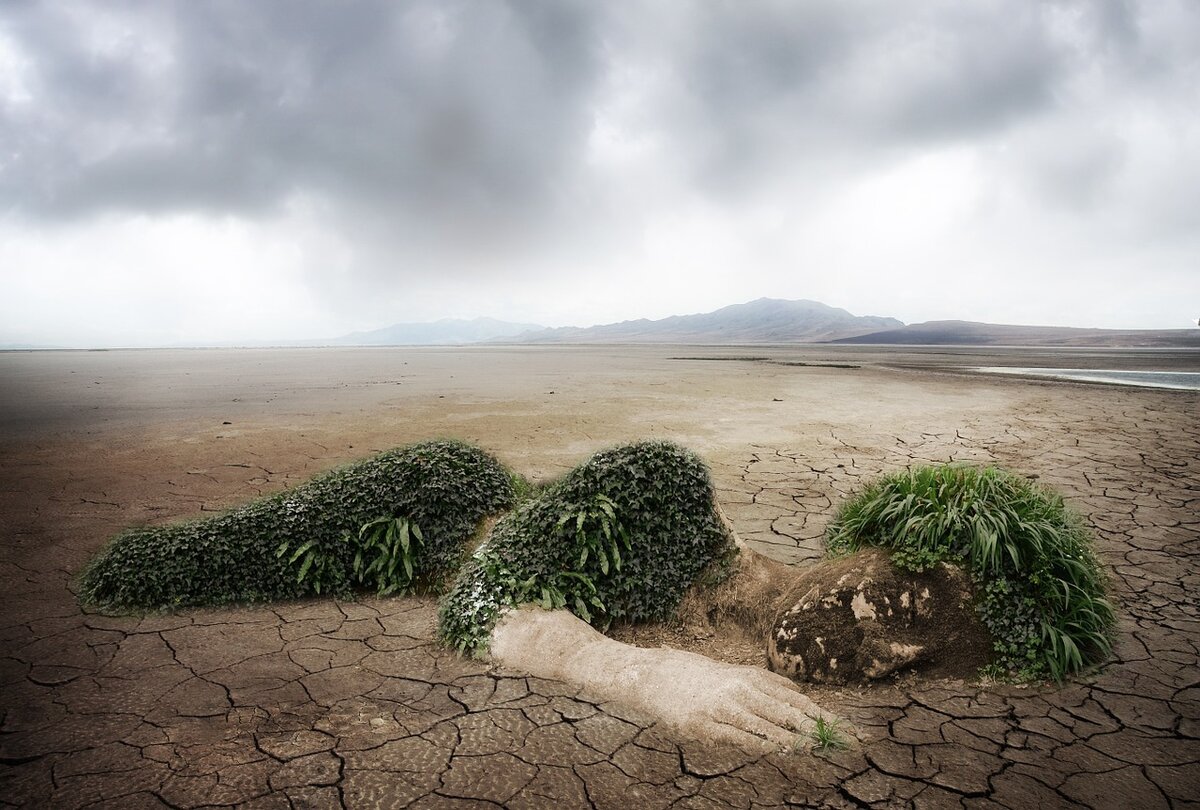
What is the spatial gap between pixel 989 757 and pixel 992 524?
176cm

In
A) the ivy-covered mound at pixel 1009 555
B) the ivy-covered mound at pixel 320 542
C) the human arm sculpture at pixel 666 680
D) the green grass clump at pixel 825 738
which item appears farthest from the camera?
the ivy-covered mound at pixel 320 542

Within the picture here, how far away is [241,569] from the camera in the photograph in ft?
17.2

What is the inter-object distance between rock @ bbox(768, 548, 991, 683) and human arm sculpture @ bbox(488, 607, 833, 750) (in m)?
0.32

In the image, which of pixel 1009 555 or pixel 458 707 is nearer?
pixel 458 707

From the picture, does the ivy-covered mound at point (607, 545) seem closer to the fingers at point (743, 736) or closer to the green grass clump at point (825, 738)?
the fingers at point (743, 736)

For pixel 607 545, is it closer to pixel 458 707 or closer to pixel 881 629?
pixel 458 707

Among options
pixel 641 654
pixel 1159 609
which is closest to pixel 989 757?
pixel 641 654

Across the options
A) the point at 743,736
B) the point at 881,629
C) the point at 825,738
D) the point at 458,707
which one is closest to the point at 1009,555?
the point at 881,629

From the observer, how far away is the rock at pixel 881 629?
4.07 m

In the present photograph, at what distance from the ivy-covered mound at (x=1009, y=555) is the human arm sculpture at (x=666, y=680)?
4.77 ft

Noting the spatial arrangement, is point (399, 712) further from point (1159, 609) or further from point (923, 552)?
point (1159, 609)

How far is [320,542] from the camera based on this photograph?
215 inches

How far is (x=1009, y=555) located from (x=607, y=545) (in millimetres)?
2994

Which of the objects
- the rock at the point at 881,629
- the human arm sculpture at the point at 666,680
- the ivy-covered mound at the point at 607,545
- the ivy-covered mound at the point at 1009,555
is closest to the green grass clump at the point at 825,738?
the human arm sculpture at the point at 666,680
